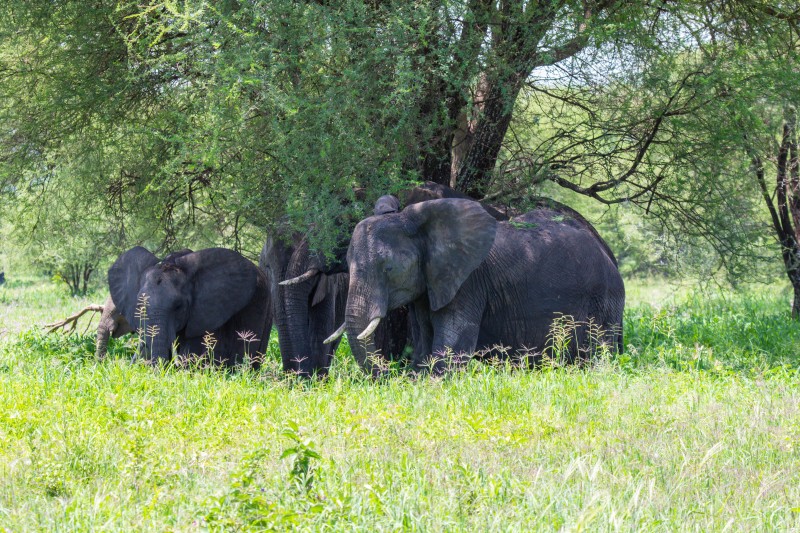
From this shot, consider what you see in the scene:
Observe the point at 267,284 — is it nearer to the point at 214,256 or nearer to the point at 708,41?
the point at 214,256

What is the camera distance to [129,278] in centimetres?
1103

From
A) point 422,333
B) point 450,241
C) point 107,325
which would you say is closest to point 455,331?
point 422,333

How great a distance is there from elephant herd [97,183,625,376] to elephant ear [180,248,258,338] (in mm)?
12

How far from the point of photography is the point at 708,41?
1284 centimetres

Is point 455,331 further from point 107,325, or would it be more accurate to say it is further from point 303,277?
point 107,325

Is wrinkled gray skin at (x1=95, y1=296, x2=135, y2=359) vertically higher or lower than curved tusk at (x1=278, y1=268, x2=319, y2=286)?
lower

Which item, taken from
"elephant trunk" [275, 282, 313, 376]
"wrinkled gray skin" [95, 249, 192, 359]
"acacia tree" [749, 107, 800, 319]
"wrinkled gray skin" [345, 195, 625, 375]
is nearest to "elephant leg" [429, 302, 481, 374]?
"wrinkled gray skin" [345, 195, 625, 375]

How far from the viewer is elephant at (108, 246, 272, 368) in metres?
10.4

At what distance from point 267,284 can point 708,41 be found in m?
6.27

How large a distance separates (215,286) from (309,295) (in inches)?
51.8

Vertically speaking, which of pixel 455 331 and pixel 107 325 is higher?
pixel 455 331

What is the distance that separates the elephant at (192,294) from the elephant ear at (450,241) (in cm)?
254

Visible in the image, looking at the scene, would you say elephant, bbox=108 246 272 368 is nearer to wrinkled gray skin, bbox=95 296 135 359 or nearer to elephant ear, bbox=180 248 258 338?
elephant ear, bbox=180 248 258 338

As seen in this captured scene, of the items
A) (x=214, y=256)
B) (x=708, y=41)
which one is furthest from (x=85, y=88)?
(x=708, y=41)
